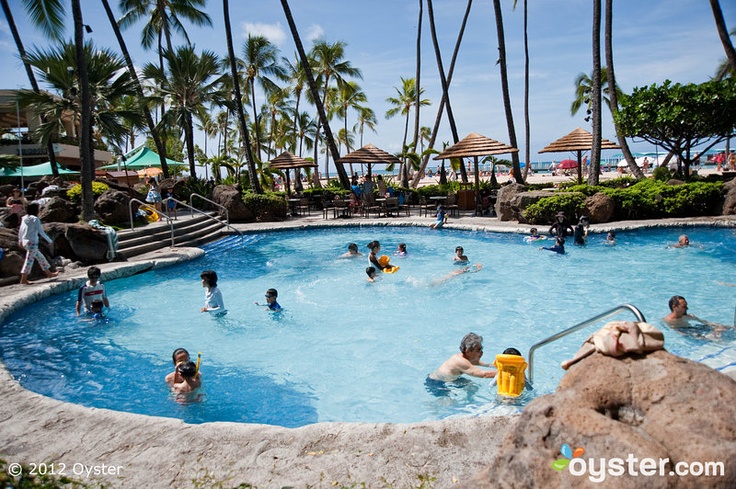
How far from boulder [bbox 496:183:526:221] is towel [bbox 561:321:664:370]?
15645 millimetres

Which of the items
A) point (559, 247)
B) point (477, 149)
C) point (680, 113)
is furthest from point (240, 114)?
point (680, 113)

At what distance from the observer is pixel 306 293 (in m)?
10.9

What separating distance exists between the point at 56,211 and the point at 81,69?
4235mm

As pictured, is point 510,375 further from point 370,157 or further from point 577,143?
point 577,143

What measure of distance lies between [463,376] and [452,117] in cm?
2433

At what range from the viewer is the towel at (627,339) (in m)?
2.49

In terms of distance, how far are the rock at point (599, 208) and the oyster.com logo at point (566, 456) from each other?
15812 millimetres

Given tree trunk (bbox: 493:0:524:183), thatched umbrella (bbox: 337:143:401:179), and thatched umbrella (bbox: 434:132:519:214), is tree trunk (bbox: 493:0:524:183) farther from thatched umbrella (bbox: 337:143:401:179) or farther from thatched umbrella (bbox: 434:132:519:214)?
thatched umbrella (bbox: 337:143:401:179)

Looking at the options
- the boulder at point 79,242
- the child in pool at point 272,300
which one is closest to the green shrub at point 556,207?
the child in pool at point 272,300

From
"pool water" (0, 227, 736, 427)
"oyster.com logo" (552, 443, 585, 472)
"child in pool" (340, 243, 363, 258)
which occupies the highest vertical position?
"oyster.com logo" (552, 443, 585, 472)

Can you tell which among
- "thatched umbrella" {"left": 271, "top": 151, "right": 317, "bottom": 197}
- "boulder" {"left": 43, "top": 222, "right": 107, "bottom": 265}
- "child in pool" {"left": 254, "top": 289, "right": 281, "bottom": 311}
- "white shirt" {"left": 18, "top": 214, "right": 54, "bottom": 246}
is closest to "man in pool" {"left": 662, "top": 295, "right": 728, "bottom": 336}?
"child in pool" {"left": 254, "top": 289, "right": 281, "bottom": 311}

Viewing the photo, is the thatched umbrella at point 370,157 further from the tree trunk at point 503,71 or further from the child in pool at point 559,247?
the child in pool at point 559,247

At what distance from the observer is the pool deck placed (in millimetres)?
3180

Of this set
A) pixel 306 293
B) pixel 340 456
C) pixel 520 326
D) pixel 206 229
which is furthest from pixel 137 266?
pixel 340 456
